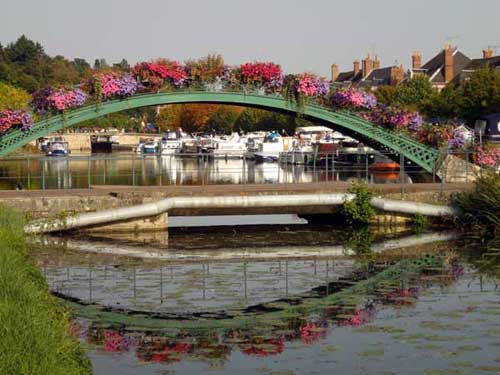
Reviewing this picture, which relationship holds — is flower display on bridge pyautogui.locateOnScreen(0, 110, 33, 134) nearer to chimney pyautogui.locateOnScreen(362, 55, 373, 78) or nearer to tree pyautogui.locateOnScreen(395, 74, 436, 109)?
tree pyautogui.locateOnScreen(395, 74, 436, 109)

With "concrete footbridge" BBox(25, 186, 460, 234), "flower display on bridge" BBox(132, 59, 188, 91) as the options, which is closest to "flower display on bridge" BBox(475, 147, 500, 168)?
"concrete footbridge" BBox(25, 186, 460, 234)

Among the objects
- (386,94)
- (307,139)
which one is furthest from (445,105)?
(386,94)

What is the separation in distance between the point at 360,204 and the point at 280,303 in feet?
38.6

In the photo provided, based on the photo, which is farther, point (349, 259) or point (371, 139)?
point (371, 139)

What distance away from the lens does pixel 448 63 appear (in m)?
122

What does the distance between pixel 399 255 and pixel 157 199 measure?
7.46 meters

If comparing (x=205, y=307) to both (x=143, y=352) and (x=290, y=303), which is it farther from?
(x=143, y=352)

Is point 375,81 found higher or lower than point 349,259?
higher

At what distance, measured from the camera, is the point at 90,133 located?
12475cm

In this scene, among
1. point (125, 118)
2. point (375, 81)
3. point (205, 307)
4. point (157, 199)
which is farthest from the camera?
point (125, 118)

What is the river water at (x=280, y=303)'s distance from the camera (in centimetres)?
1382

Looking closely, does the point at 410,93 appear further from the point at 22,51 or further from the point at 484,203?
the point at 22,51

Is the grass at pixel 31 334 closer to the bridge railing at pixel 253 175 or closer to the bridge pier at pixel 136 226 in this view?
the bridge pier at pixel 136 226

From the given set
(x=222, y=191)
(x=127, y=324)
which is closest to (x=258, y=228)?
(x=222, y=191)
